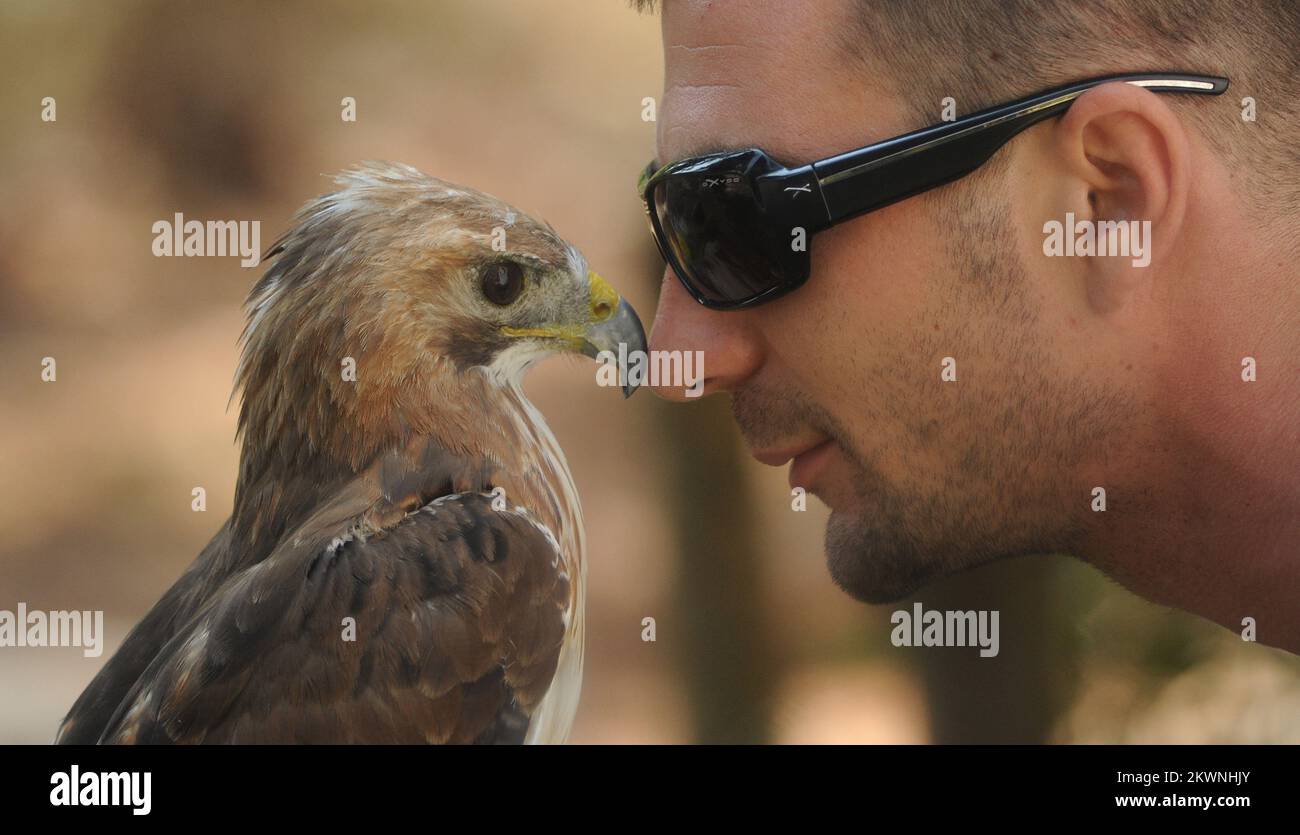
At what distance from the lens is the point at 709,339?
5.90 feet

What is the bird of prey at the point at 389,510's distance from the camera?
1.56m

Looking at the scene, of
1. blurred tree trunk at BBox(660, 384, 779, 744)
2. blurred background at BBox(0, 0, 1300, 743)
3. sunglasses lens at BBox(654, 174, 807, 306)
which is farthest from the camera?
blurred tree trunk at BBox(660, 384, 779, 744)

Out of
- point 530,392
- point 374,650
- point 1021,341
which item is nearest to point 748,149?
point 1021,341

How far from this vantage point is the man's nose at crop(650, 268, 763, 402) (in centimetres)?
179

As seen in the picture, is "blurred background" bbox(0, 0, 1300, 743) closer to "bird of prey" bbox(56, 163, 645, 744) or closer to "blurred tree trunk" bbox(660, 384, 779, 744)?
"blurred tree trunk" bbox(660, 384, 779, 744)

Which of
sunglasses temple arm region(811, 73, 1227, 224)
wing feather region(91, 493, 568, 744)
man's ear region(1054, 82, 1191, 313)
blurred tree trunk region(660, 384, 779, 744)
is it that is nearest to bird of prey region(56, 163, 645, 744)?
wing feather region(91, 493, 568, 744)

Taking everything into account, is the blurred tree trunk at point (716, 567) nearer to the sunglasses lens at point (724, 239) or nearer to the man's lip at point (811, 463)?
the man's lip at point (811, 463)

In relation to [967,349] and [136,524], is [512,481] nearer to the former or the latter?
[967,349]

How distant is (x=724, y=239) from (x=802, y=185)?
5.6 inches

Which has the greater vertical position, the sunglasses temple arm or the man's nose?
the sunglasses temple arm

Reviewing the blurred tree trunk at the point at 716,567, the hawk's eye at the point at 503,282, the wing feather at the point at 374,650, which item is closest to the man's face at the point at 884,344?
the hawk's eye at the point at 503,282

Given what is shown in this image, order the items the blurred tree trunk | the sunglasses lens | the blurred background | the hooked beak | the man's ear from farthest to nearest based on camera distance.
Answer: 1. the blurred tree trunk
2. the blurred background
3. the hooked beak
4. the sunglasses lens
5. the man's ear

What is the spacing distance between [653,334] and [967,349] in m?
0.51

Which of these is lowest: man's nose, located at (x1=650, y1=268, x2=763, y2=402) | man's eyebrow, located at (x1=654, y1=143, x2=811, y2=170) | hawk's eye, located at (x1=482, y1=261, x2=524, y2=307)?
man's nose, located at (x1=650, y1=268, x2=763, y2=402)
